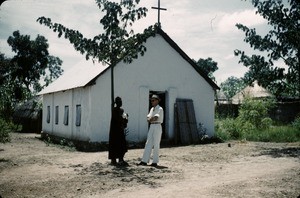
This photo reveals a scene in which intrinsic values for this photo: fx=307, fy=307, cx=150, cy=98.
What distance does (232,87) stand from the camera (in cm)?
6334

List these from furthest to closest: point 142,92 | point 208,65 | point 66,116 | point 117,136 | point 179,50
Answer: point 208,65
point 66,116
point 179,50
point 142,92
point 117,136

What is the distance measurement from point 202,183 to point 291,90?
713cm

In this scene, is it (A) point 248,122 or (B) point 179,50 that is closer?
(B) point 179,50

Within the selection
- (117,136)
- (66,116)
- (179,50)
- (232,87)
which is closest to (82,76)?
(66,116)

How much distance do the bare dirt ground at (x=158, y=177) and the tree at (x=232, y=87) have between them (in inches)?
237

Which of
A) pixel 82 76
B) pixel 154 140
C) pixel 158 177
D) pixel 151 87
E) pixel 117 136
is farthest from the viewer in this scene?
pixel 82 76

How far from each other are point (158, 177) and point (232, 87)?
58.7 metres

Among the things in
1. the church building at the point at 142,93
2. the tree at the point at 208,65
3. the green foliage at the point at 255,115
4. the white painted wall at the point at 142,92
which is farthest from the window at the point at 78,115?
the tree at the point at 208,65

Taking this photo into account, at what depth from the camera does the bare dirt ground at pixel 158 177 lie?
19.2 feet

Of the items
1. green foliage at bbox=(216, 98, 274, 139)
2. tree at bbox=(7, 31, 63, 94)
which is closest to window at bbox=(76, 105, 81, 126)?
green foliage at bbox=(216, 98, 274, 139)

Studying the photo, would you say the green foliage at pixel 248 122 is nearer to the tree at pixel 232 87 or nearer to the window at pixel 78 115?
the tree at pixel 232 87

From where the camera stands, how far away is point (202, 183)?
653cm

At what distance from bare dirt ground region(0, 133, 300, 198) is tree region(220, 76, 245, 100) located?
19.8 ft

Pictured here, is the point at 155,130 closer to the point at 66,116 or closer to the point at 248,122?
the point at 66,116
